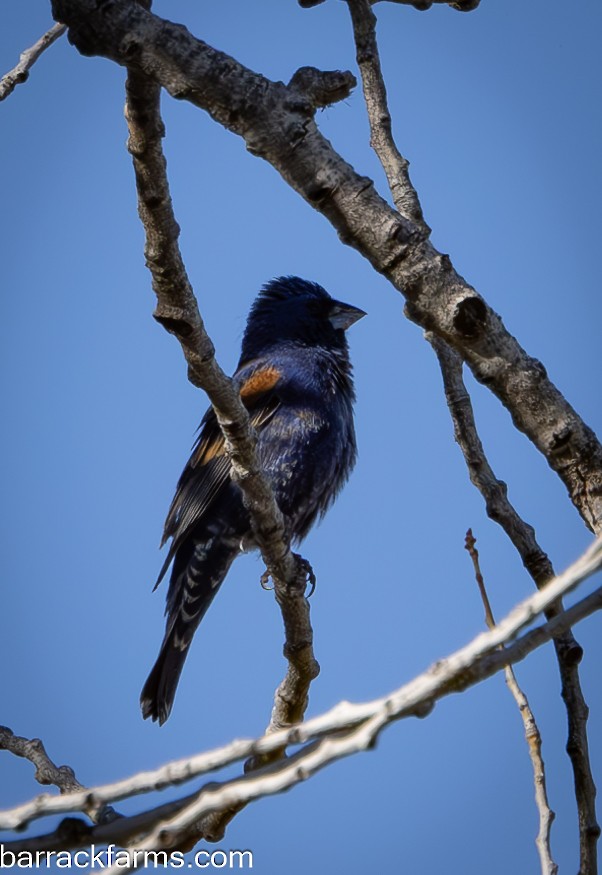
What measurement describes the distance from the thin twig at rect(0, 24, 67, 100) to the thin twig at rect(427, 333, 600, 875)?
1672 millimetres

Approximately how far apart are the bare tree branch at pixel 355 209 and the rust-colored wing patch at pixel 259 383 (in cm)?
333

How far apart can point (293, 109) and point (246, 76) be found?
0.49ft

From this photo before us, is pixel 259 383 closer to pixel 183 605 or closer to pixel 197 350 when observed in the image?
pixel 183 605

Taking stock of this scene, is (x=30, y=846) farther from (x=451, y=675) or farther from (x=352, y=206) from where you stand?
(x=352, y=206)

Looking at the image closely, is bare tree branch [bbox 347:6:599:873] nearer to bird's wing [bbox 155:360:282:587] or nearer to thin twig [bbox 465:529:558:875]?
thin twig [bbox 465:529:558:875]

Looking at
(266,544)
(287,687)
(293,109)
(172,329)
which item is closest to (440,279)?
(293,109)

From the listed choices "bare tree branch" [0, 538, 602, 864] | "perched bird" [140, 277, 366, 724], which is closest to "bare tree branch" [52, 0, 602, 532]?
"bare tree branch" [0, 538, 602, 864]

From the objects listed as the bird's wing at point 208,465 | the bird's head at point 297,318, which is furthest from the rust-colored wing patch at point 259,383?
the bird's head at point 297,318

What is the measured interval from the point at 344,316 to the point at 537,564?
3997 mm

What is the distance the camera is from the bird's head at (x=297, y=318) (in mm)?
6773

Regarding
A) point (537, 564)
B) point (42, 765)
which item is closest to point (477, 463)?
point (537, 564)

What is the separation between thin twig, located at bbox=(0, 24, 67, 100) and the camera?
3.58m

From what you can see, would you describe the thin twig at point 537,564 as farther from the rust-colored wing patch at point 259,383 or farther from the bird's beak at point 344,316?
the bird's beak at point 344,316

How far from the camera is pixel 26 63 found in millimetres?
3689
